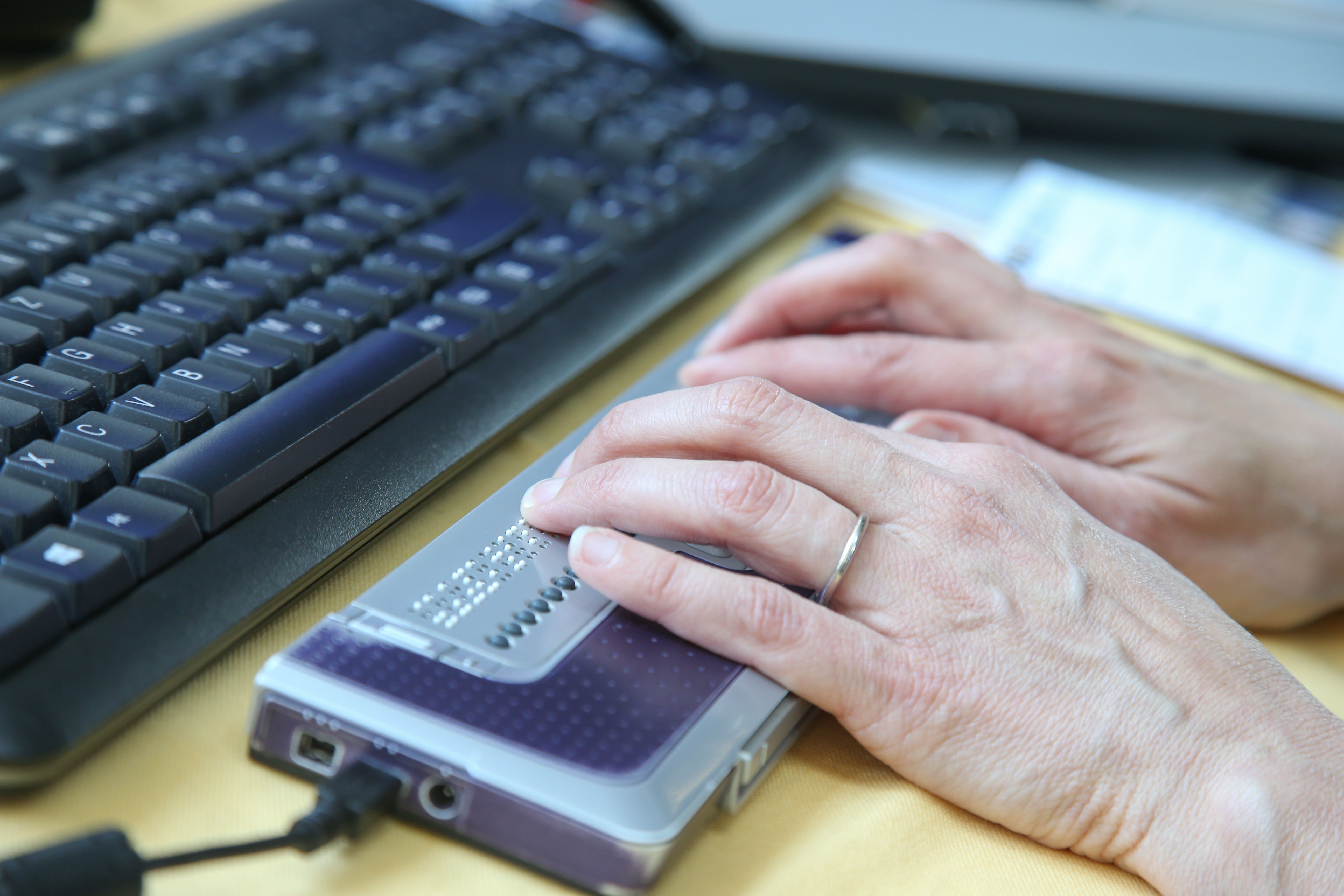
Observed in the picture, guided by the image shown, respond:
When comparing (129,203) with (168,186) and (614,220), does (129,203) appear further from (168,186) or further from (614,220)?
Result: (614,220)

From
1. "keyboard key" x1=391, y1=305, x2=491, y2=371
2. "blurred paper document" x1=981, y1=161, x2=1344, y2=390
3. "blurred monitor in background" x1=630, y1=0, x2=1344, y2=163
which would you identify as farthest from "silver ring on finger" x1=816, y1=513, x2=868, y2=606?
"blurred monitor in background" x1=630, y1=0, x2=1344, y2=163

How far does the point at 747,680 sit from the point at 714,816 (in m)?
0.05

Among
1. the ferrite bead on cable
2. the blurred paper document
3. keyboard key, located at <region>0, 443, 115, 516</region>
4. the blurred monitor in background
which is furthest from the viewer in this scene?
the blurred monitor in background

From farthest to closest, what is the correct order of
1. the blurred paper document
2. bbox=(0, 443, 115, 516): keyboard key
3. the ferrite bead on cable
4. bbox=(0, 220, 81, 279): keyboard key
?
the blurred paper document → bbox=(0, 220, 81, 279): keyboard key → bbox=(0, 443, 115, 516): keyboard key → the ferrite bead on cable

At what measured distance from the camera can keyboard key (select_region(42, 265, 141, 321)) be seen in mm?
510

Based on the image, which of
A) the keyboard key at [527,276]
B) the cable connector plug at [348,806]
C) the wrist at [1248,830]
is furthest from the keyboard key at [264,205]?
the wrist at [1248,830]

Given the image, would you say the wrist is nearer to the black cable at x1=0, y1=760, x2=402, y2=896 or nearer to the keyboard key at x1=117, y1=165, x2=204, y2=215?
the black cable at x1=0, y1=760, x2=402, y2=896

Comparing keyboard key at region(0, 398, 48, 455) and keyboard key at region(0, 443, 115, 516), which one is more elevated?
keyboard key at region(0, 398, 48, 455)

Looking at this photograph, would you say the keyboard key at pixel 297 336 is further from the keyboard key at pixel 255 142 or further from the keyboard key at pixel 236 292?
the keyboard key at pixel 255 142

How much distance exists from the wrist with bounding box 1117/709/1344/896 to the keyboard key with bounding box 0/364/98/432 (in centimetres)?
45

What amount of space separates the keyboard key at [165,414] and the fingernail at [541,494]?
13 cm

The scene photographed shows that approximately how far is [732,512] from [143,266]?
308 mm

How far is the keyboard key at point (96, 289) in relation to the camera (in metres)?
0.51

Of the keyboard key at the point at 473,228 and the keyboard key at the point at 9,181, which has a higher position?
the keyboard key at the point at 9,181
